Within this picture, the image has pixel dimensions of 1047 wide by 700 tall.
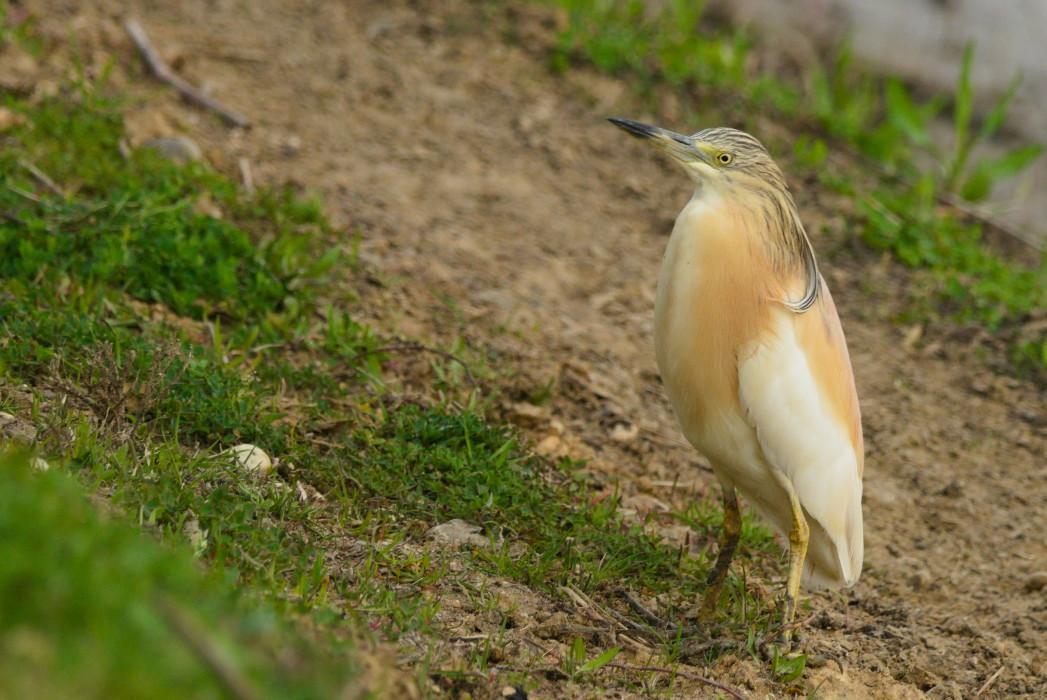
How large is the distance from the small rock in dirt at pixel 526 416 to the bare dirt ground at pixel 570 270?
0.05 m

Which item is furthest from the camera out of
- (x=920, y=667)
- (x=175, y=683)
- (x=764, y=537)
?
(x=764, y=537)

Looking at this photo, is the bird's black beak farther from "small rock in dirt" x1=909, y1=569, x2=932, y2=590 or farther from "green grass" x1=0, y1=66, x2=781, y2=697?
"small rock in dirt" x1=909, y1=569, x2=932, y2=590

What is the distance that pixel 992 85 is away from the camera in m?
8.04

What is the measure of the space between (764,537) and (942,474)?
1361mm

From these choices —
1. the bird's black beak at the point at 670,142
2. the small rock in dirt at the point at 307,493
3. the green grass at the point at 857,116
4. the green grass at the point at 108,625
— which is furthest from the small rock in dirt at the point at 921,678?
the green grass at the point at 857,116

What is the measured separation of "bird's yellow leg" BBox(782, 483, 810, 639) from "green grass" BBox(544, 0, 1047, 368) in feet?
11.4

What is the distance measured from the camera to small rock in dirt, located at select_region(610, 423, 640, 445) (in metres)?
4.68

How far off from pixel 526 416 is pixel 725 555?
1.17 meters

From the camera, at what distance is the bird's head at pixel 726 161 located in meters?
3.38

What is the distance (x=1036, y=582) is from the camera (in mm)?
4246

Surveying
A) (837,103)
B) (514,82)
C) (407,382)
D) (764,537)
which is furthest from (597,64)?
(764,537)

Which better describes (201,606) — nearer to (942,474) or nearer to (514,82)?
(942,474)

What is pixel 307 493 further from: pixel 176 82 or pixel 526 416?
pixel 176 82

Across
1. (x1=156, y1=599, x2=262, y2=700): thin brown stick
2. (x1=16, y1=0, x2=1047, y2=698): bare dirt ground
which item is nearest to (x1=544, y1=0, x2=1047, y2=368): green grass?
(x1=16, y1=0, x2=1047, y2=698): bare dirt ground
